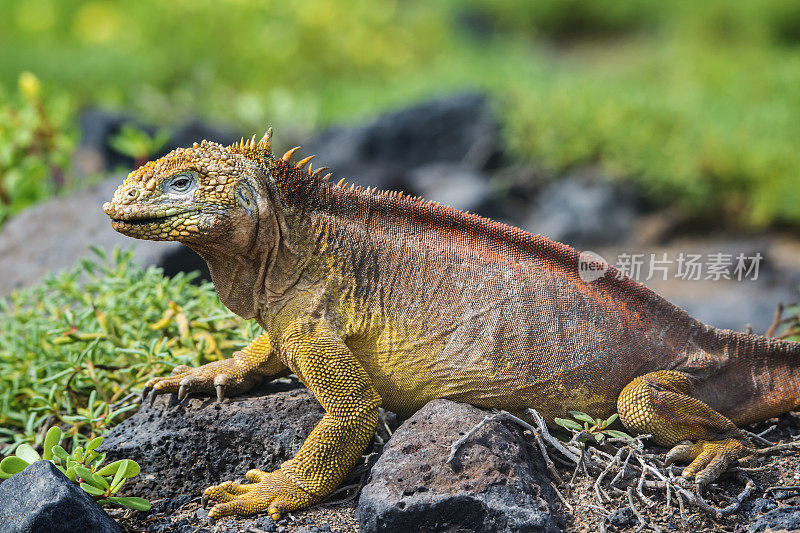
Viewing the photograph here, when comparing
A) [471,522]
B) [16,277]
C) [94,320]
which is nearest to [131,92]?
[16,277]

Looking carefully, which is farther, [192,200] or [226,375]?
[226,375]

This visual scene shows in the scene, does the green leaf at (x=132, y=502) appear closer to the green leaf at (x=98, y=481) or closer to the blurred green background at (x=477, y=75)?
the green leaf at (x=98, y=481)

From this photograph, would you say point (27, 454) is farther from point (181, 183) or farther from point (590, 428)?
point (590, 428)

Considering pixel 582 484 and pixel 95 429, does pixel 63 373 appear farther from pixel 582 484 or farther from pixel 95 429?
pixel 582 484

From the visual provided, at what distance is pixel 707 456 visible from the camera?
10.4ft

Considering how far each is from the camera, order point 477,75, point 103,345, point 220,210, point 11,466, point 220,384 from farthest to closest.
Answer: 1. point 477,75
2. point 103,345
3. point 220,384
4. point 11,466
5. point 220,210

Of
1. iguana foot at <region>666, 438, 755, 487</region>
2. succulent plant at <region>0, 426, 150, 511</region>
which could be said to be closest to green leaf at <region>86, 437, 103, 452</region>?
succulent plant at <region>0, 426, 150, 511</region>

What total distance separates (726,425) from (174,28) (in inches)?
417

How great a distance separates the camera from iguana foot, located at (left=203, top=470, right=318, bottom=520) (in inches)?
117

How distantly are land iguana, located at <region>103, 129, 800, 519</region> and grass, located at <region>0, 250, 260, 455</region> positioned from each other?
0.46 meters

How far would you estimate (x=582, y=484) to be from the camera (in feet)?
10.1

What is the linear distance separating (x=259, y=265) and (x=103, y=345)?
1.33 m

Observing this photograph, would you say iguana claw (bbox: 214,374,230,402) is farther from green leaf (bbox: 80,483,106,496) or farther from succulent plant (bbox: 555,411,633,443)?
succulent plant (bbox: 555,411,633,443)

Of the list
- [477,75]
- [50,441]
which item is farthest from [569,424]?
[477,75]
